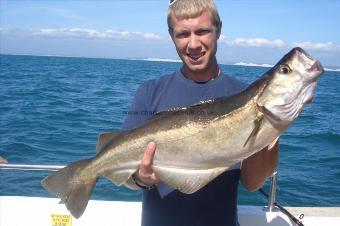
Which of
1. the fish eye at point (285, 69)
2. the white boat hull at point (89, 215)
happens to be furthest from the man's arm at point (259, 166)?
the white boat hull at point (89, 215)

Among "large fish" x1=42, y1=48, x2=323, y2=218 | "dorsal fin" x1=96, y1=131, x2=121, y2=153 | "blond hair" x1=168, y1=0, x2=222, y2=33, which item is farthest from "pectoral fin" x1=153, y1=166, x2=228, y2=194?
"blond hair" x1=168, y1=0, x2=222, y2=33

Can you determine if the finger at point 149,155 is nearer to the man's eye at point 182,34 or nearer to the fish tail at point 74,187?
the fish tail at point 74,187

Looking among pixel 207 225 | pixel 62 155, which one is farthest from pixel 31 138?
pixel 207 225

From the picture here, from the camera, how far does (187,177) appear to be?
10.8 feet

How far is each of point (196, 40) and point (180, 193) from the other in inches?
49.1

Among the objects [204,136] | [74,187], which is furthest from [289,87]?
[74,187]

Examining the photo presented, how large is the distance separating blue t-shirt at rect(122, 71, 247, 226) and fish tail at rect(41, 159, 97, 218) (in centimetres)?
48

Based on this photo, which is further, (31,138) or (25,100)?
(25,100)

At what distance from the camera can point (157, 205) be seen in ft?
11.3

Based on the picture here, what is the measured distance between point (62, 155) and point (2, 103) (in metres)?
11.9

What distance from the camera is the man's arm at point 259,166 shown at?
327 cm

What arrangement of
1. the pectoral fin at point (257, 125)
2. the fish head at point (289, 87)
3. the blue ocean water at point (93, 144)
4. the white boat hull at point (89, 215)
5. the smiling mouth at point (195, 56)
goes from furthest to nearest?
the blue ocean water at point (93, 144)
the white boat hull at point (89, 215)
the smiling mouth at point (195, 56)
the pectoral fin at point (257, 125)
the fish head at point (289, 87)

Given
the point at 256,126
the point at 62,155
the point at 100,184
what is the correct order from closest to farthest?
the point at 256,126, the point at 100,184, the point at 62,155

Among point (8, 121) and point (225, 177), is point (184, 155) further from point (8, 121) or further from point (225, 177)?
point (8, 121)
